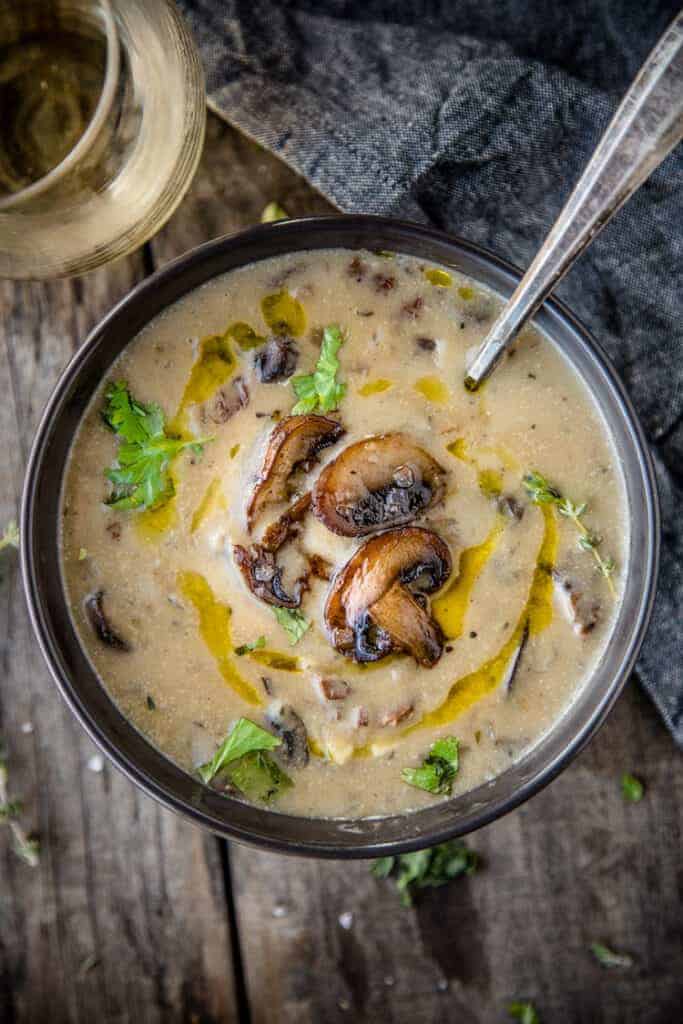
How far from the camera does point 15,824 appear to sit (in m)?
2.17

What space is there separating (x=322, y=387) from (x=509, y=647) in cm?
56

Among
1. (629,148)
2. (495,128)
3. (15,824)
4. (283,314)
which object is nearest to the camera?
(629,148)

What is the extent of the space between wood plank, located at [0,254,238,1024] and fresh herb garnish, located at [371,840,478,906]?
373 mm

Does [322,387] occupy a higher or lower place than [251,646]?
higher

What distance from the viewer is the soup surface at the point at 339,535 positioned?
1.75m

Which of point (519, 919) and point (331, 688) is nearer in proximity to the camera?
point (331, 688)

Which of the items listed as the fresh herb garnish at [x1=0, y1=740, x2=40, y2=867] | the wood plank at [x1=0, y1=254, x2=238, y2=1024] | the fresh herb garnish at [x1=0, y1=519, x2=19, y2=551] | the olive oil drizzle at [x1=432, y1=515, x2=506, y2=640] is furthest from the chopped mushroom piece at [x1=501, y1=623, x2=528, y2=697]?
the fresh herb garnish at [x1=0, y1=740, x2=40, y2=867]

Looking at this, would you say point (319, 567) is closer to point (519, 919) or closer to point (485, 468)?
point (485, 468)

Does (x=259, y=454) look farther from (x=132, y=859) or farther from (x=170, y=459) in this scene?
(x=132, y=859)

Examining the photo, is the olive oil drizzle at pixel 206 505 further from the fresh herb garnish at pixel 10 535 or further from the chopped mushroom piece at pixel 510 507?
the chopped mushroom piece at pixel 510 507

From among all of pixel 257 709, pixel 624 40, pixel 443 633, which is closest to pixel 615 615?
pixel 443 633

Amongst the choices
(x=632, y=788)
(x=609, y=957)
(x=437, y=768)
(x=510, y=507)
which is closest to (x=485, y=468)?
(x=510, y=507)

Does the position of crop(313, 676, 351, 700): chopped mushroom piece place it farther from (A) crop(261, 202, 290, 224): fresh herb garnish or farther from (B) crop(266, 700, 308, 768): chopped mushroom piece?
(A) crop(261, 202, 290, 224): fresh herb garnish

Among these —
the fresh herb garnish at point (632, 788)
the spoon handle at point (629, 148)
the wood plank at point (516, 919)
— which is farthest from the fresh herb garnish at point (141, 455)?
the fresh herb garnish at point (632, 788)
